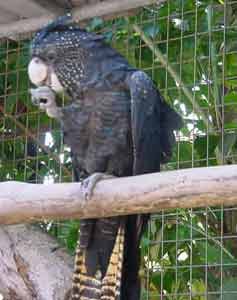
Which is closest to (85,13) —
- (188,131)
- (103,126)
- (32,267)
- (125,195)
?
(188,131)

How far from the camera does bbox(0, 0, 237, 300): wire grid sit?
2.70 m

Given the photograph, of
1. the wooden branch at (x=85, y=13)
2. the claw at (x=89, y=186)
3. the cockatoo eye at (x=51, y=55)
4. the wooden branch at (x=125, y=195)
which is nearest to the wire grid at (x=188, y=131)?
the wooden branch at (x=85, y=13)

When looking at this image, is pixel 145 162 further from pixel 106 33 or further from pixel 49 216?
pixel 106 33

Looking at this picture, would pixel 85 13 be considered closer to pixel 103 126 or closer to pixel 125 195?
pixel 103 126

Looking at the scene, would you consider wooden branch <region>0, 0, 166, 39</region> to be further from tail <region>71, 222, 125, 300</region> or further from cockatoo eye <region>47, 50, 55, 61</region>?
tail <region>71, 222, 125, 300</region>

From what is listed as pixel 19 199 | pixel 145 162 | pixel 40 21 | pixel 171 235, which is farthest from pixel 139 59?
pixel 19 199

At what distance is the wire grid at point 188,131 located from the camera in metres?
2.70

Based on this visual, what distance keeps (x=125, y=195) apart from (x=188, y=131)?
933mm

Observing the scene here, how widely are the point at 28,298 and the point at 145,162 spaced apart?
61 centimetres

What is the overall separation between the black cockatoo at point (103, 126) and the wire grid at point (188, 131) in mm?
471

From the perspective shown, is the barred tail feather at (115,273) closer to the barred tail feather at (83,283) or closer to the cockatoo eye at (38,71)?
the barred tail feather at (83,283)

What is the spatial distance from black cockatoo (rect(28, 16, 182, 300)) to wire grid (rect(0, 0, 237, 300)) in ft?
1.55

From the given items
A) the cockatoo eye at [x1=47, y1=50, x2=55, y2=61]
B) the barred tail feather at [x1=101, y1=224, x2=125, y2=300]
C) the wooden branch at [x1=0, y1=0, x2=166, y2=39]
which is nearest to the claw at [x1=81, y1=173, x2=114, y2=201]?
the barred tail feather at [x1=101, y1=224, x2=125, y2=300]

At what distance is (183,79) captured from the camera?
9.04 ft
